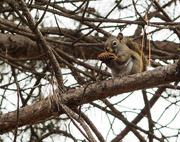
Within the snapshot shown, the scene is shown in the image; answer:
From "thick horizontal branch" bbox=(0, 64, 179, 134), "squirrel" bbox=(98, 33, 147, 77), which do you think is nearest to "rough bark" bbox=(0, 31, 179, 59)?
"squirrel" bbox=(98, 33, 147, 77)

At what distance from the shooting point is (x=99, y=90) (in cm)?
171

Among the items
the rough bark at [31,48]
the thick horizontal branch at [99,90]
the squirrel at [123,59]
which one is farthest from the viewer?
the rough bark at [31,48]

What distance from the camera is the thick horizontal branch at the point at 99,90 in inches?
58.0

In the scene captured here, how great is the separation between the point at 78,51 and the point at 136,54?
98 centimetres

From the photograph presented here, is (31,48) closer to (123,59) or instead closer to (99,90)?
(123,59)

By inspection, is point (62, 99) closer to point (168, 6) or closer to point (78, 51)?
point (78, 51)

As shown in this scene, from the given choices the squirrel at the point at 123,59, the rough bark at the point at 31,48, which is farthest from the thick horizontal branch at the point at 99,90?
the rough bark at the point at 31,48

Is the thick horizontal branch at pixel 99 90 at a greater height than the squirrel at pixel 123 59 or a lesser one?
lesser

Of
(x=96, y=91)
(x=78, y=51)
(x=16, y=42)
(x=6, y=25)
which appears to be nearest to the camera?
(x=96, y=91)

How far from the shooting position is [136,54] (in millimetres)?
2268

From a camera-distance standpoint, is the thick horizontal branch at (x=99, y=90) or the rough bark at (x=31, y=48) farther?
the rough bark at (x=31, y=48)

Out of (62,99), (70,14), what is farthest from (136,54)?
(62,99)

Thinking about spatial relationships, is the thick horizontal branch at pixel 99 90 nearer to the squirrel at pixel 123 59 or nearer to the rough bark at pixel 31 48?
the squirrel at pixel 123 59

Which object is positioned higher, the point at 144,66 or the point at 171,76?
the point at 144,66
